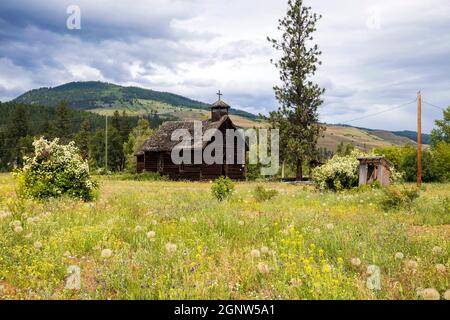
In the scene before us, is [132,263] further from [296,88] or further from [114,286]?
[296,88]

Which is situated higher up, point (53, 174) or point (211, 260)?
point (53, 174)

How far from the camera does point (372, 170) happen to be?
26641 millimetres

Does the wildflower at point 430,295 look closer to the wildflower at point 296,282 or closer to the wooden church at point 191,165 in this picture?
the wildflower at point 296,282

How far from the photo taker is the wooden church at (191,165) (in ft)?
152

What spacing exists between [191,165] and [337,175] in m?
24.7

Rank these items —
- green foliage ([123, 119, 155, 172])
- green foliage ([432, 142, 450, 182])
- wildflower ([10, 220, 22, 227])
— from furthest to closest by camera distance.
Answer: green foliage ([123, 119, 155, 172]), green foliage ([432, 142, 450, 182]), wildflower ([10, 220, 22, 227])

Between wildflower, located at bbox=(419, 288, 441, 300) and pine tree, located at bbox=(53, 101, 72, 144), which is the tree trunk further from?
pine tree, located at bbox=(53, 101, 72, 144)

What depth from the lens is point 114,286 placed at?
447cm

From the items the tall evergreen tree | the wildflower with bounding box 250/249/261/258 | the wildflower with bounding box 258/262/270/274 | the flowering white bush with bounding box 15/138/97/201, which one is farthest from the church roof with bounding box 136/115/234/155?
the tall evergreen tree

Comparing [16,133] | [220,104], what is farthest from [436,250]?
[16,133]

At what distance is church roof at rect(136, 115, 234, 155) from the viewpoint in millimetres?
47531

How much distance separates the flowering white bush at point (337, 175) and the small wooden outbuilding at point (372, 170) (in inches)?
22.5

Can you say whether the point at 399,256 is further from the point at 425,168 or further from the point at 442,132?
the point at 442,132
